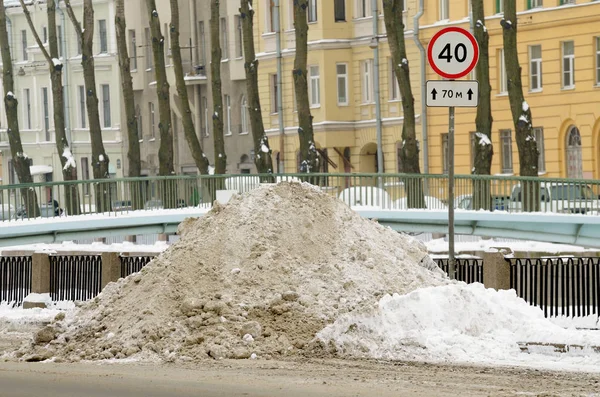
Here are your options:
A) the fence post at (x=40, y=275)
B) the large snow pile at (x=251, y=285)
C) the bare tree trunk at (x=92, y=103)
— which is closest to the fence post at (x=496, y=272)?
the large snow pile at (x=251, y=285)

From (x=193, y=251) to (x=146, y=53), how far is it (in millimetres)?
64892

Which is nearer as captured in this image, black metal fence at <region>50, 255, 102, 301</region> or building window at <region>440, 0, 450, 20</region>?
black metal fence at <region>50, 255, 102, 301</region>

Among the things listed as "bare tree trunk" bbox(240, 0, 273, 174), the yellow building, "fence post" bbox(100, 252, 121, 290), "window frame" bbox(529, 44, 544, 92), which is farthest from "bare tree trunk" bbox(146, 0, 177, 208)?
"fence post" bbox(100, 252, 121, 290)

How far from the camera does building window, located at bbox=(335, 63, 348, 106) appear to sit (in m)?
69.8

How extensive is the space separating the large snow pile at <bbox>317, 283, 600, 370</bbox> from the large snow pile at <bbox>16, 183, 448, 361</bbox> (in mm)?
274

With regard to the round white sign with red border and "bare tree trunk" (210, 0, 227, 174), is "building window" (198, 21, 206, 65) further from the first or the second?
the round white sign with red border

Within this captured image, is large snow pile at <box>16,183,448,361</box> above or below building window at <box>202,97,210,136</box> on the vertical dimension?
below

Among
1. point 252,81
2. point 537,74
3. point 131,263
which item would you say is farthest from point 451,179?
point 537,74

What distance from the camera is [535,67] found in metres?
60.3

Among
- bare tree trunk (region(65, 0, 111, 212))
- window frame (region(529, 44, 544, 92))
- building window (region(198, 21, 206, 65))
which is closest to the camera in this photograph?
bare tree trunk (region(65, 0, 111, 212))

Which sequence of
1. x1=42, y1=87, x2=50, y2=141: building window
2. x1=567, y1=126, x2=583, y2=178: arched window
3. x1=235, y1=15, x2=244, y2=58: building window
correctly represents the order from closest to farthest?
x1=567, y1=126, x2=583, y2=178: arched window, x1=235, y1=15, x2=244, y2=58: building window, x1=42, y1=87, x2=50, y2=141: building window

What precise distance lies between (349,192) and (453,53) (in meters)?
20.3

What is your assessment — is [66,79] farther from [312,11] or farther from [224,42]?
[312,11]

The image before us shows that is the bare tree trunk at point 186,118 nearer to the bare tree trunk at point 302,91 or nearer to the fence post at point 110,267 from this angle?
the bare tree trunk at point 302,91
